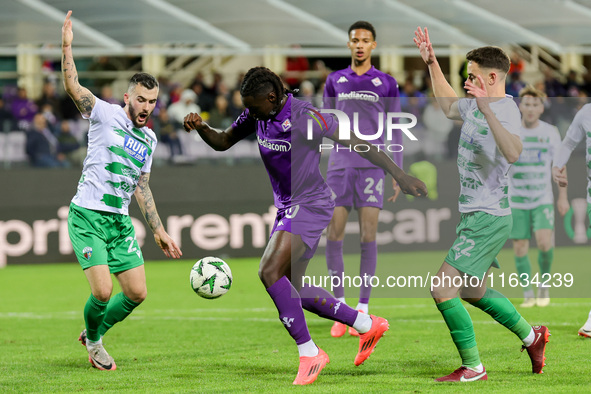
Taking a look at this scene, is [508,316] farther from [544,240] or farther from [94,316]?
[544,240]

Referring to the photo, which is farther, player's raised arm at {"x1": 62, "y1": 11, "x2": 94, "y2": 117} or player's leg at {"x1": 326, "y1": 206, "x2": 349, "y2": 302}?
player's leg at {"x1": 326, "y1": 206, "x2": 349, "y2": 302}

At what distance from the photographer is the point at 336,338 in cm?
798

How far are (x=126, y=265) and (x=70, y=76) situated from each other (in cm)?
144

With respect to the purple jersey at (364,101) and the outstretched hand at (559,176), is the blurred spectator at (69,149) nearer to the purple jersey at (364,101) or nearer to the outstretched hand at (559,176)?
the purple jersey at (364,101)

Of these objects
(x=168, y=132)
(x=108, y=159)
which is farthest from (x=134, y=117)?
(x=168, y=132)

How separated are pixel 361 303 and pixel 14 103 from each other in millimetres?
11200

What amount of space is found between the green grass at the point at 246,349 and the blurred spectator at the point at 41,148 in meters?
4.27

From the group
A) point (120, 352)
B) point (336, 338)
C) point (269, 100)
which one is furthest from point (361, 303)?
point (269, 100)

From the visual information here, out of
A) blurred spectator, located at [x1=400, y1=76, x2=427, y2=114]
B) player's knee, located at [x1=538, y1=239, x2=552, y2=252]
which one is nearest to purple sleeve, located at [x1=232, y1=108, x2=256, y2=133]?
player's knee, located at [x1=538, y1=239, x2=552, y2=252]

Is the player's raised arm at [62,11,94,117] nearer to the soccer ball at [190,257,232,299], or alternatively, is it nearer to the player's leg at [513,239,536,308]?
the soccer ball at [190,257,232,299]

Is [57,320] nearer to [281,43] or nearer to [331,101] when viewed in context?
[331,101]

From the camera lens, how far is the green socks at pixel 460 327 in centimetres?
579

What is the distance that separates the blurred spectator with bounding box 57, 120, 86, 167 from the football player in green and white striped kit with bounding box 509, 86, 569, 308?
8.23 meters

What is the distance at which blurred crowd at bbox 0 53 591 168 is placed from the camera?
15.4 m
